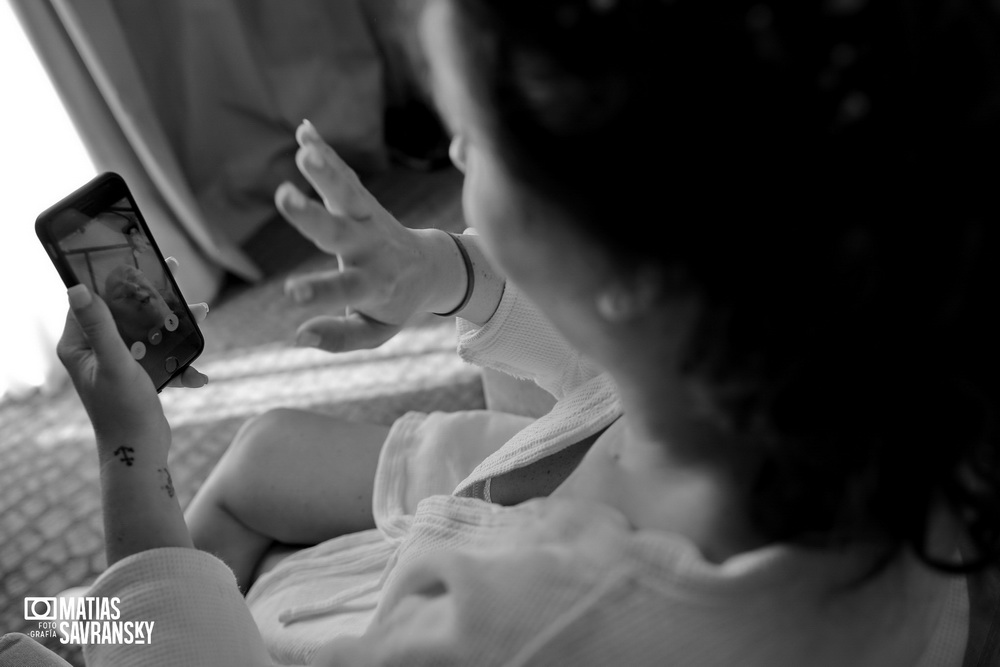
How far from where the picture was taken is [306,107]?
1.88 meters

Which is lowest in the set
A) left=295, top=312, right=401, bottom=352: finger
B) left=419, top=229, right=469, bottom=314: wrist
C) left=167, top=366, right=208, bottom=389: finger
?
left=167, top=366, right=208, bottom=389: finger

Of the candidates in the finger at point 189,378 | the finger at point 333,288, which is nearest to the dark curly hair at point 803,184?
the finger at point 333,288

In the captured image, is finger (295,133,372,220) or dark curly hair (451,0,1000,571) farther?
finger (295,133,372,220)

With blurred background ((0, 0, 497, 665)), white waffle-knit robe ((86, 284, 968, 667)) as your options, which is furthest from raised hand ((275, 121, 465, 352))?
blurred background ((0, 0, 497, 665))

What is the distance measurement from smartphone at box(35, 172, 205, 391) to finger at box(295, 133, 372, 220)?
232 millimetres

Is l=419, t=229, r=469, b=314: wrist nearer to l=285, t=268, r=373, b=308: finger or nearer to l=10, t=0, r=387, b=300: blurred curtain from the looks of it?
l=285, t=268, r=373, b=308: finger

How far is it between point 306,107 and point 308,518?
1.24m

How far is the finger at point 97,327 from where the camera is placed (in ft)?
2.07

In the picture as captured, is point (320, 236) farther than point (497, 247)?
Yes

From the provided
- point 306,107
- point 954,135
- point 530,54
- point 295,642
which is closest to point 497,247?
point 530,54

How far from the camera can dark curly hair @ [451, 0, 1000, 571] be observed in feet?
1.07

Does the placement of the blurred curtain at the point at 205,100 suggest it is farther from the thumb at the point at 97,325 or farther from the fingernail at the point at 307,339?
the fingernail at the point at 307,339

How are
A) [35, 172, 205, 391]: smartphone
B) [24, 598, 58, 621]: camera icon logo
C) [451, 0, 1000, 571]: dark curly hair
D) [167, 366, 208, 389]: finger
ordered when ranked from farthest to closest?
[24, 598, 58, 621]: camera icon logo → [167, 366, 208, 389]: finger → [35, 172, 205, 391]: smartphone → [451, 0, 1000, 571]: dark curly hair

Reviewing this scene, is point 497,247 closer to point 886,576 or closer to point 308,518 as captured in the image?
point 886,576
